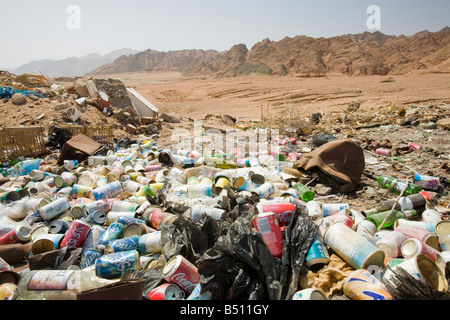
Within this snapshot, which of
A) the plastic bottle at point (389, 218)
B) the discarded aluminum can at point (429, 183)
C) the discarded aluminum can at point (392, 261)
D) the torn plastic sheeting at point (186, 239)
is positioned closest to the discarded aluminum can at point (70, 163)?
the torn plastic sheeting at point (186, 239)

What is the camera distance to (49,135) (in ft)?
19.1

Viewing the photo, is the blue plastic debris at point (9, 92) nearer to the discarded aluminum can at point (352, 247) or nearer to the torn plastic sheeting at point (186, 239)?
the torn plastic sheeting at point (186, 239)

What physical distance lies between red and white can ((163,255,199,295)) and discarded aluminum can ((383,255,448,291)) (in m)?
1.15

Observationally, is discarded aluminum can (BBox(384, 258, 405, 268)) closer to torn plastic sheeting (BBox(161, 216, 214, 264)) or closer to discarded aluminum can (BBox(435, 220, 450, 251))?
discarded aluminum can (BBox(435, 220, 450, 251))

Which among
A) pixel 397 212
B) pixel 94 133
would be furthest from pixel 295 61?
pixel 397 212

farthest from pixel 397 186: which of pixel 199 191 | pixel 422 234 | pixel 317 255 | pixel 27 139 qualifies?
pixel 27 139

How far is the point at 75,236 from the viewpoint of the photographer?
2.24 metres

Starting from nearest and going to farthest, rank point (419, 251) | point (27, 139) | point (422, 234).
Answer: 1. point (419, 251)
2. point (422, 234)
3. point (27, 139)

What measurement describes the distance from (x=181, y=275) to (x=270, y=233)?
0.64 m

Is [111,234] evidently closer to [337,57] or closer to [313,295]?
[313,295]

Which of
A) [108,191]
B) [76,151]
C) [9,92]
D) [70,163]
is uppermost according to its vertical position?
[9,92]

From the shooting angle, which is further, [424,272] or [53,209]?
[53,209]

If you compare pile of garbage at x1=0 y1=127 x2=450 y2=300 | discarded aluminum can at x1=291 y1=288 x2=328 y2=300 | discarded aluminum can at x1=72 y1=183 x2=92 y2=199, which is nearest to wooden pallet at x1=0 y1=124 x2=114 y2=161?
pile of garbage at x1=0 y1=127 x2=450 y2=300

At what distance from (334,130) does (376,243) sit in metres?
5.12
